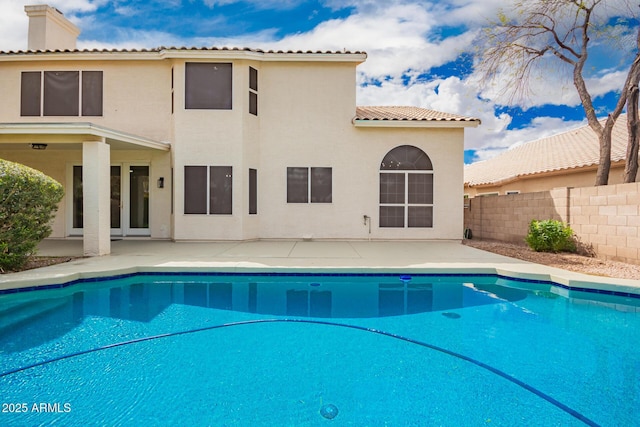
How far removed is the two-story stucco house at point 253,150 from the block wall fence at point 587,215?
6.52 ft

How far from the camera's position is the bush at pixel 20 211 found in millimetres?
6566

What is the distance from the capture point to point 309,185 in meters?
11.8

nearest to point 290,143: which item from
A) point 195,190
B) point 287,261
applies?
point 195,190

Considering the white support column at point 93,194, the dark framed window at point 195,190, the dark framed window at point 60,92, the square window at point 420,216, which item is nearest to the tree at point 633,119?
A: the square window at point 420,216

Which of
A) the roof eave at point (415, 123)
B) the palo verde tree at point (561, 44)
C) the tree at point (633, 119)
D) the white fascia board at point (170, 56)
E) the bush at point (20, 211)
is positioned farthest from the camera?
the roof eave at point (415, 123)

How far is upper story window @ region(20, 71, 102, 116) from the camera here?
11.7 metres

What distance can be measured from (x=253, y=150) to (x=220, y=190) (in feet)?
6.02

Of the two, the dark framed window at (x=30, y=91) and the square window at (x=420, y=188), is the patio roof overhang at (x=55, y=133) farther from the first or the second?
the square window at (x=420, y=188)

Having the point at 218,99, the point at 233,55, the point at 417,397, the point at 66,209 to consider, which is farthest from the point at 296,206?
the point at 417,397

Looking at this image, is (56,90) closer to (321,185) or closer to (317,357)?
(321,185)

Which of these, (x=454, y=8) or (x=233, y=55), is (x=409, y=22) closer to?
(x=454, y=8)

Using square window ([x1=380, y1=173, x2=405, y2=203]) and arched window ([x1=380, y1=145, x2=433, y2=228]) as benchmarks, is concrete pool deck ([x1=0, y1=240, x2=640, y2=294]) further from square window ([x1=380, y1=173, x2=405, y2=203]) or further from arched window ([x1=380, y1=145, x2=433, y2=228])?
square window ([x1=380, y1=173, x2=405, y2=203])

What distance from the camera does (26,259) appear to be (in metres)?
7.08

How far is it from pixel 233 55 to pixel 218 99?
4.99ft
